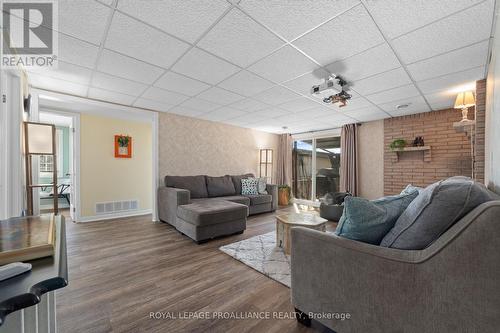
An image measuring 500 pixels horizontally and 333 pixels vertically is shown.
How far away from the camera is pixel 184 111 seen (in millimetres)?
4113

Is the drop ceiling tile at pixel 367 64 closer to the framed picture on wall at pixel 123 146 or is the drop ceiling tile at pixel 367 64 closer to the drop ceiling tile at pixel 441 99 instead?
the drop ceiling tile at pixel 441 99

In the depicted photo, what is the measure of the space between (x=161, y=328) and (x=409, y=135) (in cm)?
500

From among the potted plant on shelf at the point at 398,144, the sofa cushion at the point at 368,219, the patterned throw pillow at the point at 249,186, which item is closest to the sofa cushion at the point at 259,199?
the patterned throw pillow at the point at 249,186

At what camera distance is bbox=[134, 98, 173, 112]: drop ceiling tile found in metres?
3.51

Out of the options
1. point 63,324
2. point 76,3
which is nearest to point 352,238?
point 63,324

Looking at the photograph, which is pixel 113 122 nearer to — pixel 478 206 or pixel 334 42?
pixel 334 42

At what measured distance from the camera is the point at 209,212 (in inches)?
111

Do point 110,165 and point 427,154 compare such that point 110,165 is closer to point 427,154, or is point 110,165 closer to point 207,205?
point 207,205

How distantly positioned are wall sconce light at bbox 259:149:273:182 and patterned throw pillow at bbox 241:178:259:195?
1186 mm

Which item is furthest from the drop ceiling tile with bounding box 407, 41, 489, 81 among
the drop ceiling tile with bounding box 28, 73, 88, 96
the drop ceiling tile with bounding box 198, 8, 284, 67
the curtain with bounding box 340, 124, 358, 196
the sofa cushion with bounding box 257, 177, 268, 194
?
the drop ceiling tile with bounding box 28, 73, 88, 96

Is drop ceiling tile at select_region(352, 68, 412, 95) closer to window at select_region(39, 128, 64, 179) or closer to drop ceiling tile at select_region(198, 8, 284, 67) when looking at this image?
drop ceiling tile at select_region(198, 8, 284, 67)

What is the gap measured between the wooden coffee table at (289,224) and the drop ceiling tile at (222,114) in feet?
7.72

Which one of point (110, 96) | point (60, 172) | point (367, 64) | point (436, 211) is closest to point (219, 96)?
point (110, 96)

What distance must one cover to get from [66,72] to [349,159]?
532cm
